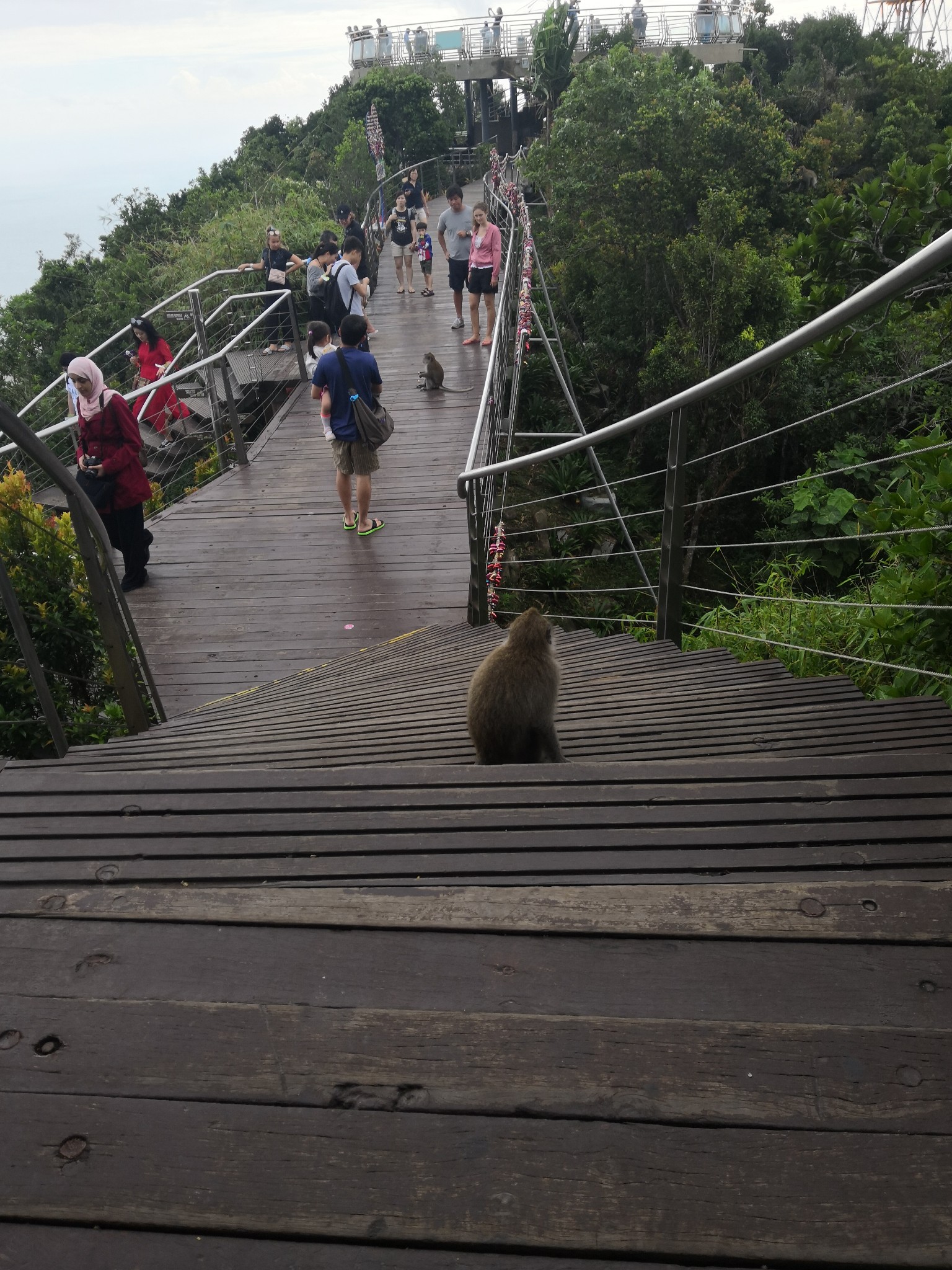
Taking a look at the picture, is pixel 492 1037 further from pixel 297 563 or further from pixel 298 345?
pixel 298 345

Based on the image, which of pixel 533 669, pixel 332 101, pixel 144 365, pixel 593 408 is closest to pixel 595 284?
pixel 593 408

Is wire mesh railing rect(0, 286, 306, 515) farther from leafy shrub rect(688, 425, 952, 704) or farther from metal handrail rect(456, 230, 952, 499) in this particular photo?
leafy shrub rect(688, 425, 952, 704)

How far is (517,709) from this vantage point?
2.88 metres

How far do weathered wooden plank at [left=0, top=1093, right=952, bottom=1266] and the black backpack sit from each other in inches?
340

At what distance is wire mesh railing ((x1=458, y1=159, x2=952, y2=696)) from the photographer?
3.08m

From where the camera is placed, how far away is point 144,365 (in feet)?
27.9

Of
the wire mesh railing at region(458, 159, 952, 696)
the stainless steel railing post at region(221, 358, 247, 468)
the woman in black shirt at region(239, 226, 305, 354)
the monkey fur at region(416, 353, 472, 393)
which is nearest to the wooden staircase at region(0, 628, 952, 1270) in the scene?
the wire mesh railing at region(458, 159, 952, 696)

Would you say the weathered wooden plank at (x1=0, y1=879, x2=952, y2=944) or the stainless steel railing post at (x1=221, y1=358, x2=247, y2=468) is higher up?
the stainless steel railing post at (x1=221, y1=358, x2=247, y2=468)

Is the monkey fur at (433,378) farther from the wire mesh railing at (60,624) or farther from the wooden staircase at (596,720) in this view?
the wooden staircase at (596,720)

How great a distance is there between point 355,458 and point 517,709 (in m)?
4.27

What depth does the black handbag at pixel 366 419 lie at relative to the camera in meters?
6.29

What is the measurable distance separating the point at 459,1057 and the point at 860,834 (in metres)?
0.97

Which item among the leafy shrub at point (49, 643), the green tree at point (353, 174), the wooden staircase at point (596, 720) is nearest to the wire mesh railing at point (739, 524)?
the wooden staircase at point (596, 720)

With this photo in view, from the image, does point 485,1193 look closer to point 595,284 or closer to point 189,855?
point 189,855
